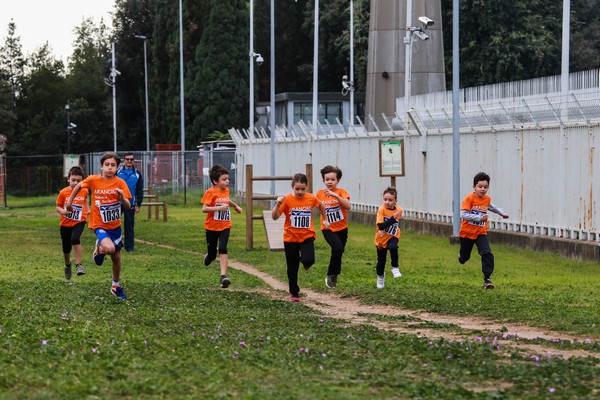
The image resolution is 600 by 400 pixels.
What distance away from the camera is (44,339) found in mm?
→ 12031

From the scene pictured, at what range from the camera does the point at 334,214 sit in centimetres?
1923

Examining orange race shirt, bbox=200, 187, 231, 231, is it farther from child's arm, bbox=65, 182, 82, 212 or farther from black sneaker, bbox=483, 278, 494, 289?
black sneaker, bbox=483, 278, 494, 289

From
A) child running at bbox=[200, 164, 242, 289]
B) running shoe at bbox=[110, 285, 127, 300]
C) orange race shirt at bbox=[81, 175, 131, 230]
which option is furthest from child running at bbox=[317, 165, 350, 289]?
running shoe at bbox=[110, 285, 127, 300]

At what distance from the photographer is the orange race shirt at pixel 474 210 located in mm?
19703

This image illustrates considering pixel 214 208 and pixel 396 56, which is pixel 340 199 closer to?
pixel 214 208

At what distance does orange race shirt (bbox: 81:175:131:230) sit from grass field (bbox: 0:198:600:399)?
971 millimetres

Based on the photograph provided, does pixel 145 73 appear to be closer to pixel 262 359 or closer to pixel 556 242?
pixel 556 242

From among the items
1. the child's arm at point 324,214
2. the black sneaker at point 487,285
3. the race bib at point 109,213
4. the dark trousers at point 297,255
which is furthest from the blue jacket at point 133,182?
the race bib at point 109,213

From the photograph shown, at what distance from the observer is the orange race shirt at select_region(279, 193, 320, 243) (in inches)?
693

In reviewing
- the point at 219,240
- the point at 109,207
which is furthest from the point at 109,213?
the point at 219,240

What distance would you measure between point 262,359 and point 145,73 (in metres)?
90.6

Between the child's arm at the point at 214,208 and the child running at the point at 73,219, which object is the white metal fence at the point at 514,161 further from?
the child running at the point at 73,219

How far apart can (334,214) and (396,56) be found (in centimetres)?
3543

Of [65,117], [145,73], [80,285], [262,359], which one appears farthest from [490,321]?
[65,117]
